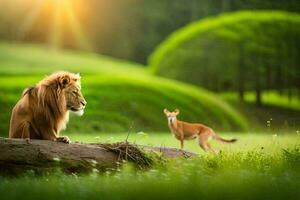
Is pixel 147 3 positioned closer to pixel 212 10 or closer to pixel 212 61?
pixel 212 10

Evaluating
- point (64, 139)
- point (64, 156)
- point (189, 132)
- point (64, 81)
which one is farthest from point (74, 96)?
point (189, 132)

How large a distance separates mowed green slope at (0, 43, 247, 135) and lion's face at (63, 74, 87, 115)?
4.53m

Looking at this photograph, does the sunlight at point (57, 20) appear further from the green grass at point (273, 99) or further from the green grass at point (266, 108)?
the green grass at point (266, 108)

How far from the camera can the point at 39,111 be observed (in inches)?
244

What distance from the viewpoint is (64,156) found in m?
5.88

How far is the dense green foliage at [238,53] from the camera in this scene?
15242 millimetres

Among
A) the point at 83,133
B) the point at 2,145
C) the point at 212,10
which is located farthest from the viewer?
the point at 212,10

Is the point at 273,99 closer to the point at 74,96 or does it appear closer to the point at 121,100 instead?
the point at 121,100

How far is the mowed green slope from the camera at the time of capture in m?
12.1

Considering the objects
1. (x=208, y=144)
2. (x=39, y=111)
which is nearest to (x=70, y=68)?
(x=208, y=144)

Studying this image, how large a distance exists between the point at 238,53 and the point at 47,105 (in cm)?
1024

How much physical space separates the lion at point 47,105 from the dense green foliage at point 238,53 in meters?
9.07

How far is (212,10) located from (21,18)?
4.68m

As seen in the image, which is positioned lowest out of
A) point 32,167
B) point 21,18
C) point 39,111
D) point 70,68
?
point 32,167
